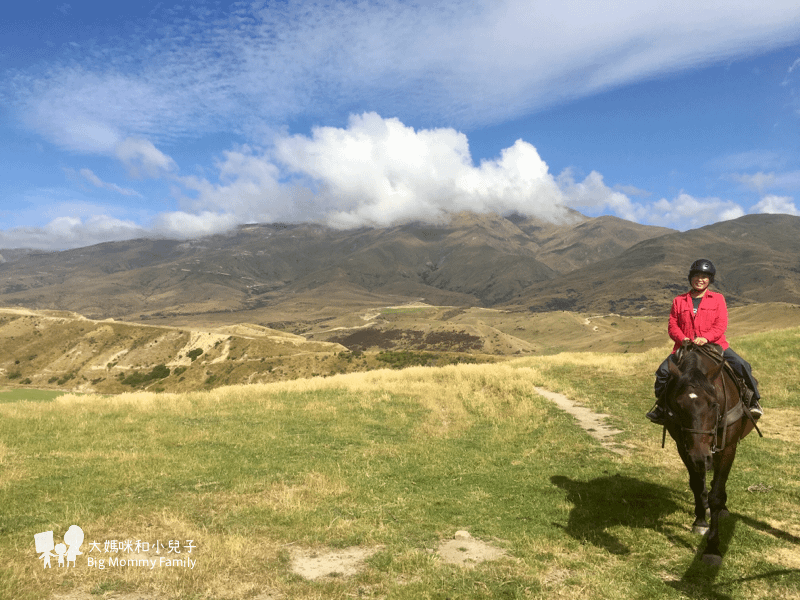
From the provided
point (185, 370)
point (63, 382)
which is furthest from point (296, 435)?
point (63, 382)

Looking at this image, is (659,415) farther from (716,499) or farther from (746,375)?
(746,375)

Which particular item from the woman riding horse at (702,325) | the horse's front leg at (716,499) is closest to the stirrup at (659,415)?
the woman riding horse at (702,325)

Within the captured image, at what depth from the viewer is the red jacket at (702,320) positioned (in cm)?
946

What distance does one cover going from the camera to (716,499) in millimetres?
8578

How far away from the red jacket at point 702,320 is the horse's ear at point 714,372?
65 cm

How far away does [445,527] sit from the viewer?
10062 mm

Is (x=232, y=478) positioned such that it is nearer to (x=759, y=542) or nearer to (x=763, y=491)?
(x=759, y=542)

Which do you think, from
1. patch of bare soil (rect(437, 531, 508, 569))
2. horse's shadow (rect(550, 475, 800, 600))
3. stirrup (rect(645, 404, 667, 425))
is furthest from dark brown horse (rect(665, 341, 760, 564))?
patch of bare soil (rect(437, 531, 508, 569))

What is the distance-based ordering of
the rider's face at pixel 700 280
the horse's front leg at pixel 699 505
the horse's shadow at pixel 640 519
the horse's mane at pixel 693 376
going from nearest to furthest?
the horse's shadow at pixel 640 519, the horse's mane at pixel 693 376, the horse's front leg at pixel 699 505, the rider's face at pixel 700 280

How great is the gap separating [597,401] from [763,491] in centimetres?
1139

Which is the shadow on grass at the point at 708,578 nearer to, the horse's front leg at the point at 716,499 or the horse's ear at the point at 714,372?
the horse's front leg at the point at 716,499

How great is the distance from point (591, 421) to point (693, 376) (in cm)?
1174

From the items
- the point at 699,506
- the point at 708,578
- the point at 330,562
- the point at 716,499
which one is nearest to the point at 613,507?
the point at 699,506

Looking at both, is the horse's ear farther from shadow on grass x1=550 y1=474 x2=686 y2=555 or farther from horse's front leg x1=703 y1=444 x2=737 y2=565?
shadow on grass x1=550 y1=474 x2=686 y2=555
